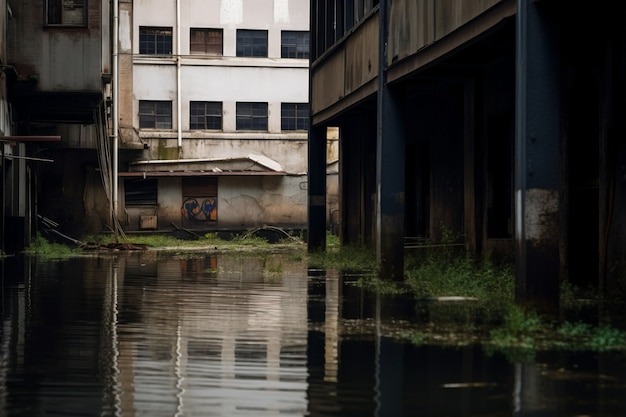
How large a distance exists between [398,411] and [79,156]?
35.4 m

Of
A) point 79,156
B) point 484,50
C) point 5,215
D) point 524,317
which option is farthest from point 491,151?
point 79,156

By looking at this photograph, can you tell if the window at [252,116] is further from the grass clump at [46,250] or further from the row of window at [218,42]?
the grass clump at [46,250]

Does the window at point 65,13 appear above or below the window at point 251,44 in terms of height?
below

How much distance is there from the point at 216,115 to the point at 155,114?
240cm

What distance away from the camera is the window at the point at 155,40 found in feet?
138

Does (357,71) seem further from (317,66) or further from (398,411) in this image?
(398,411)

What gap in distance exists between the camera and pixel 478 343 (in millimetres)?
8961

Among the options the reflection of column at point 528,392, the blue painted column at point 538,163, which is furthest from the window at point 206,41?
the reflection of column at point 528,392

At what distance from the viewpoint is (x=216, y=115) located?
4256cm

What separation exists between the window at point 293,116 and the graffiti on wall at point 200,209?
4.28m

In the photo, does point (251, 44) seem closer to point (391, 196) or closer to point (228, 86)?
point (228, 86)

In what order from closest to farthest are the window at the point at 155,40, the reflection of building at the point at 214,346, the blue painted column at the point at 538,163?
the reflection of building at the point at 214,346 < the blue painted column at the point at 538,163 < the window at the point at 155,40

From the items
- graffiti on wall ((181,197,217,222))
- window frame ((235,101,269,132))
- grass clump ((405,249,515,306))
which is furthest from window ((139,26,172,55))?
grass clump ((405,249,515,306))

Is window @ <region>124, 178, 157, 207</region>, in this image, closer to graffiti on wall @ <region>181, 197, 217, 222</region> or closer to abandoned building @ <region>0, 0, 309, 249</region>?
abandoned building @ <region>0, 0, 309, 249</region>
